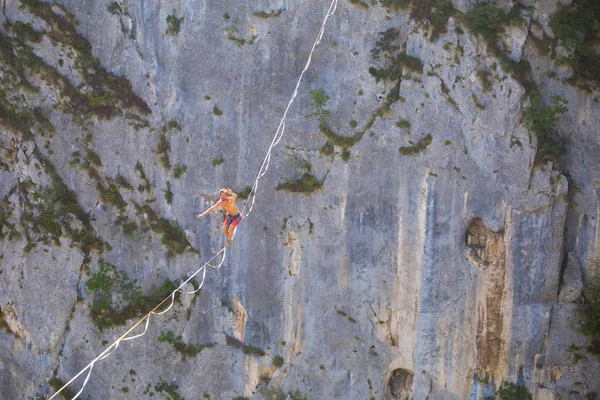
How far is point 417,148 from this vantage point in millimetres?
19438

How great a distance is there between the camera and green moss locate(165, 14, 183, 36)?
2066 centimetres

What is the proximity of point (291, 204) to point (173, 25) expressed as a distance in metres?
6.27

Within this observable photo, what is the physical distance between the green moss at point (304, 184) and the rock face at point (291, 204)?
6 cm

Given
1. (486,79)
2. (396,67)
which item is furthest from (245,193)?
(486,79)

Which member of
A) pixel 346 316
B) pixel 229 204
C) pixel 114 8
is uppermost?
pixel 114 8

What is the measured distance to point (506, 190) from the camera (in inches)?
744

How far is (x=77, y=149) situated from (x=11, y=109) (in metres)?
2.33

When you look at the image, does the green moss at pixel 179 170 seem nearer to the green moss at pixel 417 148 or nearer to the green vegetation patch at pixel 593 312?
the green moss at pixel 417 148

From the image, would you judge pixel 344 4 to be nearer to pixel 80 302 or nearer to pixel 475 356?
pixel 475 356

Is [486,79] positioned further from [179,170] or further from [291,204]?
[179,170]

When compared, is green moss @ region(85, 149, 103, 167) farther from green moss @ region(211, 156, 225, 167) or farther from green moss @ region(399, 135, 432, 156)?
green moss @ region(399, 135, 432, 156)

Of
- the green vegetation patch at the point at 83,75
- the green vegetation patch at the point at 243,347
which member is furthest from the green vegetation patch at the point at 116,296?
the green vegetation patch at the point at 83,75

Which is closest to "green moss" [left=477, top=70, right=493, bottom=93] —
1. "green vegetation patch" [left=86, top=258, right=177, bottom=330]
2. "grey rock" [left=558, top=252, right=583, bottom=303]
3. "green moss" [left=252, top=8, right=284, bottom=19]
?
"grey rock" [left=558, top=252, right=583, bottom=303]

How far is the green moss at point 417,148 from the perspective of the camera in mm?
19344
